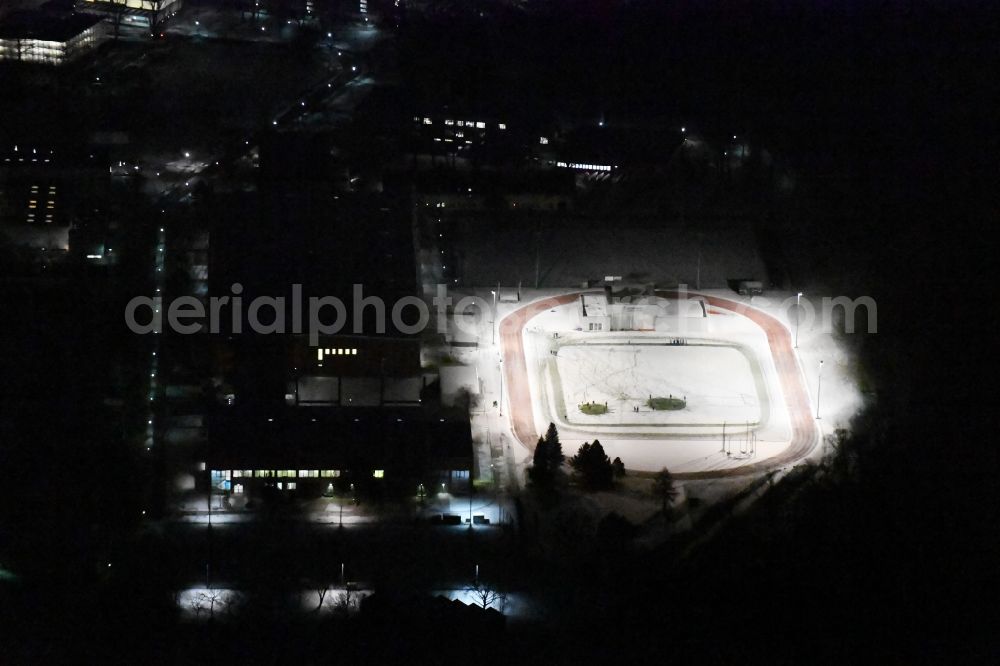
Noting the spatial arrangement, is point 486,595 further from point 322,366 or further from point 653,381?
point 653,381

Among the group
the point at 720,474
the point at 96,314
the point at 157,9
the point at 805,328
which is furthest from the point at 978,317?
the point at 157,9

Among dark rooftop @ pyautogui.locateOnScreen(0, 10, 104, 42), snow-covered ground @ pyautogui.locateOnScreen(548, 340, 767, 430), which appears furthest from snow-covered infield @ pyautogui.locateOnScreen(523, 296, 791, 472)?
dark rooftop @ pyautogui.locateOnScreen(0, 10, 104, 42)

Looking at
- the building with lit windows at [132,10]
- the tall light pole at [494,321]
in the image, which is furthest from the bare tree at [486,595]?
the building with lit windows at [132,10]

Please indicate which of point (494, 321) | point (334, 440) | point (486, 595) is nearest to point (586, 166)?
point (494, 321)

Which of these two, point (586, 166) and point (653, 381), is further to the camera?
point (586, 166)

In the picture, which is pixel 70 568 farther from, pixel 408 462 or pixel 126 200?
pixel 126 200

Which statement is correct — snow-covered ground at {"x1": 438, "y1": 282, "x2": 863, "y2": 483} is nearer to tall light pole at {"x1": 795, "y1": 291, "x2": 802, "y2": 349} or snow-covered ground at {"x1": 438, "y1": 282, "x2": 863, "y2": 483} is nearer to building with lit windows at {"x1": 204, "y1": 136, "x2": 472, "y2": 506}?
tall light pole at {"x1": 795, "y1": 291, "x2": 802, "y2": 349}
